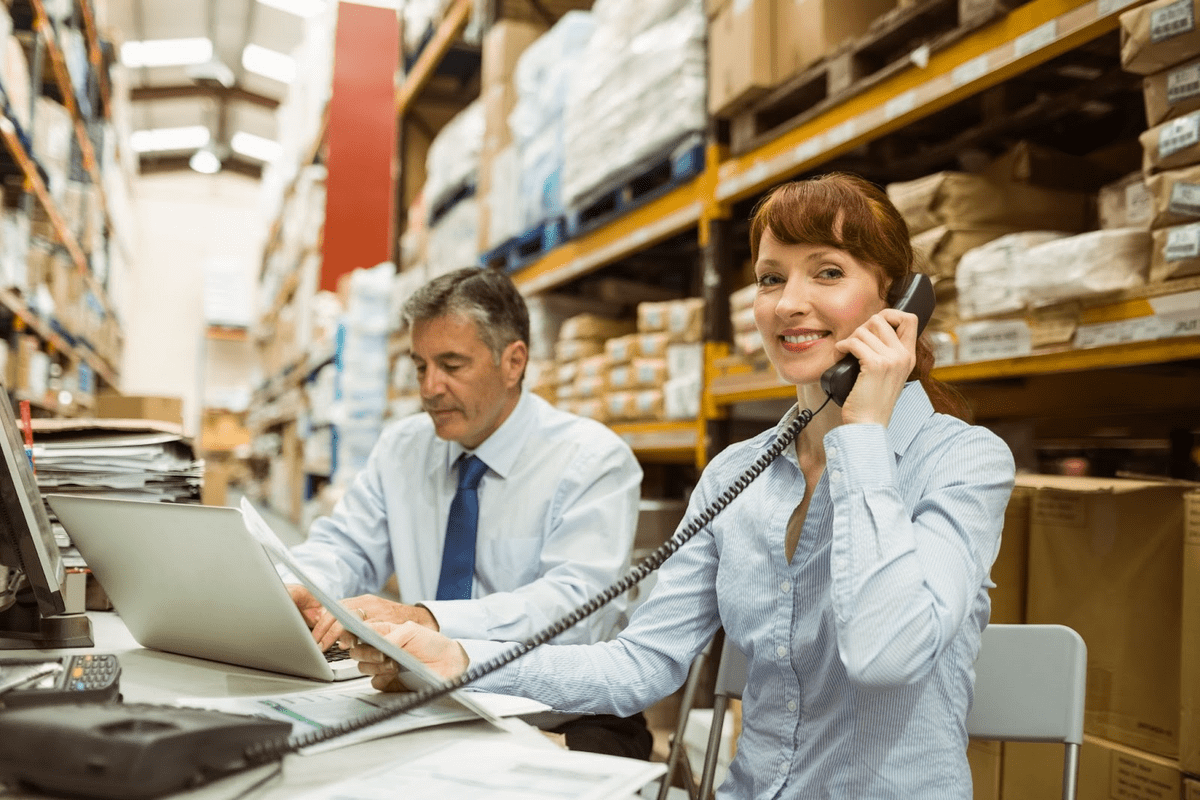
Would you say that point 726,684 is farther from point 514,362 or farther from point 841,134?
point 841,134

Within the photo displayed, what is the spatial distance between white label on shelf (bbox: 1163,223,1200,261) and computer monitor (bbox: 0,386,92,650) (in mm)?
1761

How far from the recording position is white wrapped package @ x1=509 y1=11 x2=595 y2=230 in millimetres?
3789

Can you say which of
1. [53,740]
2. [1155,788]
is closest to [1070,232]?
[1155,788]

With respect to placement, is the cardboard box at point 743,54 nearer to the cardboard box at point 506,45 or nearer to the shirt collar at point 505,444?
the shirt collar at point 505,444

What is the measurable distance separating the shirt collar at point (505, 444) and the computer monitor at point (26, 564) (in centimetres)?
90

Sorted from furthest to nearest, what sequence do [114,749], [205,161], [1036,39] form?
1. [205,161]
2. [1036,39]
3. [114,749]

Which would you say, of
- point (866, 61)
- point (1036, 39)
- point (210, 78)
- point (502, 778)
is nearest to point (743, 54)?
point (866, 61)

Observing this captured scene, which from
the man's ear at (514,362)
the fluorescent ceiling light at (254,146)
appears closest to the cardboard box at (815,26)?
the man's ear at (514,362)

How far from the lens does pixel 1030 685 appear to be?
138 centimetres

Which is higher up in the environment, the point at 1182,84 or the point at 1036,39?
the point at 1036,39

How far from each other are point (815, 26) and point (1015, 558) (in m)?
1.46

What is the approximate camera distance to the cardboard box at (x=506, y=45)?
4.42 m

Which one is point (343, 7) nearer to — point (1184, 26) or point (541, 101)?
point (541, 101)

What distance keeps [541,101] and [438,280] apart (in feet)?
6.04
